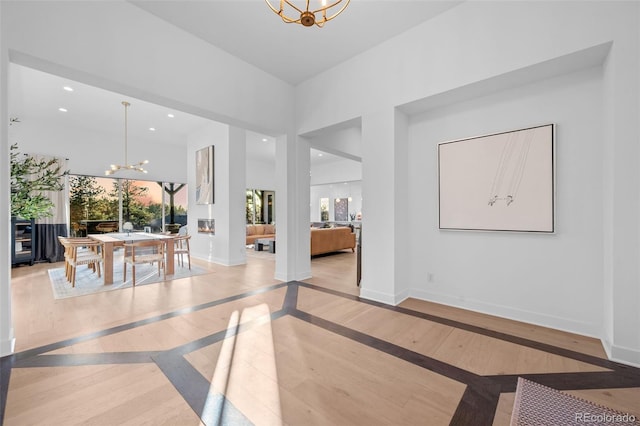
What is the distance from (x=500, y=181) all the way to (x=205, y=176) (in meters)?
6.18

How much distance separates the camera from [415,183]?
12.2 feet

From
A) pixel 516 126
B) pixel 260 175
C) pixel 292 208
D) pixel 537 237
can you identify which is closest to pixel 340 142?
pixel 292 208

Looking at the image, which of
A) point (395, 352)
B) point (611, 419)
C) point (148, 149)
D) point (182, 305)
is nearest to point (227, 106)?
point (182, 305)

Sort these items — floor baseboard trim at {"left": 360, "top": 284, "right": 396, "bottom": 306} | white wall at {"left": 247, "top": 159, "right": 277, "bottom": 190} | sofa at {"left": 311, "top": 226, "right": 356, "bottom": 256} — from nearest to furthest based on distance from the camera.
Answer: floor baseboard trim at {"left": 360, "top": 284, "right": 396, "bottom": 306}, sofa at {"left": 311, "top": 226, "right": 356, "bottom": 256}, white wall at {"left": 247, "top": 159, "right": 277, "bottom": 190}

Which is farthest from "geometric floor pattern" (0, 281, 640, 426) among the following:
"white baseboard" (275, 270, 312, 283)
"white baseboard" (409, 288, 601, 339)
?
"white baseboard" (275, 270, 312, 283)

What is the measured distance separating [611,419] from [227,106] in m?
4.55

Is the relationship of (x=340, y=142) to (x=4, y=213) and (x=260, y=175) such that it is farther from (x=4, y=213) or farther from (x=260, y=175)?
(x=260, y=175)

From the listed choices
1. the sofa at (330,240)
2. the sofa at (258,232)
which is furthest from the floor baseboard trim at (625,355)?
the sofa at (258,232)

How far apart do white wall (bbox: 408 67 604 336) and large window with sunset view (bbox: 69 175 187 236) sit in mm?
7550

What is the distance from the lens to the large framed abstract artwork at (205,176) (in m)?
6.57

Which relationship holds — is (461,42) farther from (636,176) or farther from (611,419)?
(611,419)

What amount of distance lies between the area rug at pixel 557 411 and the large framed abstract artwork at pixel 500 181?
1.60 metres

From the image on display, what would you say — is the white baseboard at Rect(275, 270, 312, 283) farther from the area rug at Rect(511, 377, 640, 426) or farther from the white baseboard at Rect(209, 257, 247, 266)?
the area rug at Rect(511, 377, 640, 426)

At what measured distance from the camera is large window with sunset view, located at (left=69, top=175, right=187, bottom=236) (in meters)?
7.34
